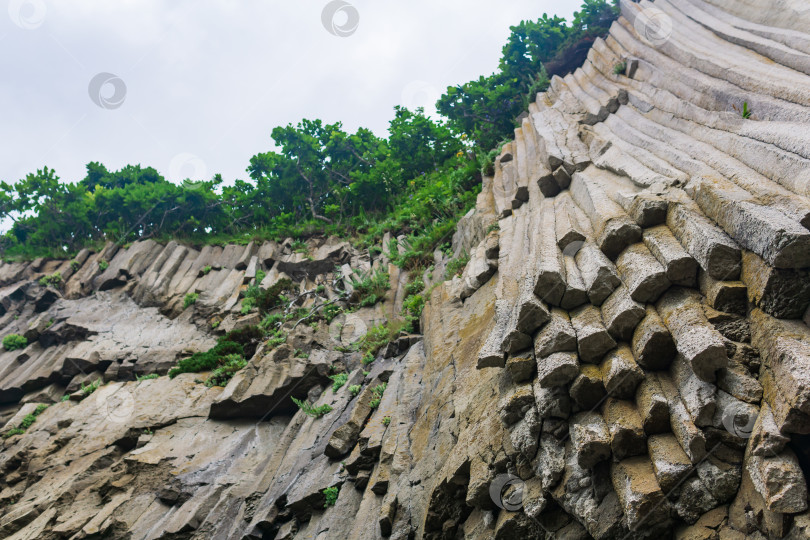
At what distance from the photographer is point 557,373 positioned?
475 centimetres

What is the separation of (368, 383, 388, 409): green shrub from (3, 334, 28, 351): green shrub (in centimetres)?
1919

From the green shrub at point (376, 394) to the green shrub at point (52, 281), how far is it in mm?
22237

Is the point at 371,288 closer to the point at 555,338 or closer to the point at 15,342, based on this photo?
the point at 555,338

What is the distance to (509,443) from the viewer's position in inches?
209

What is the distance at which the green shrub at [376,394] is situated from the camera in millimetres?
9882

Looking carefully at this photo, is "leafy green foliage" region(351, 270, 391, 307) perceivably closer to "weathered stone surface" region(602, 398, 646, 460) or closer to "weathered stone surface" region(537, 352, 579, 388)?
"weathered stone surface" region(537, 352, 579, 388)

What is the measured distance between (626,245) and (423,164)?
22.4 metres

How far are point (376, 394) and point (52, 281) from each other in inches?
891

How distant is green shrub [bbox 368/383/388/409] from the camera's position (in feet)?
32.4

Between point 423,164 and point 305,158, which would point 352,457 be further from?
point 305,158

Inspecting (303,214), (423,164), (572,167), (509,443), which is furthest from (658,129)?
(303,214)

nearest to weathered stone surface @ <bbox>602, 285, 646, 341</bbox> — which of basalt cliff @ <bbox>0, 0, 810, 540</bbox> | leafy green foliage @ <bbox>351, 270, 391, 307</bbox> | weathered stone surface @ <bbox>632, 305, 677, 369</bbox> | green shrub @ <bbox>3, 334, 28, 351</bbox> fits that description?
basalt cliff @ <bbox>0, 0, 810, 540</bbox>

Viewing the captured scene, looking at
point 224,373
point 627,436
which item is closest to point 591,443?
point 627,436

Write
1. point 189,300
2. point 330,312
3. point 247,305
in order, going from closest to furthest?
point 330,312 → point 247,305 → point 189,300
